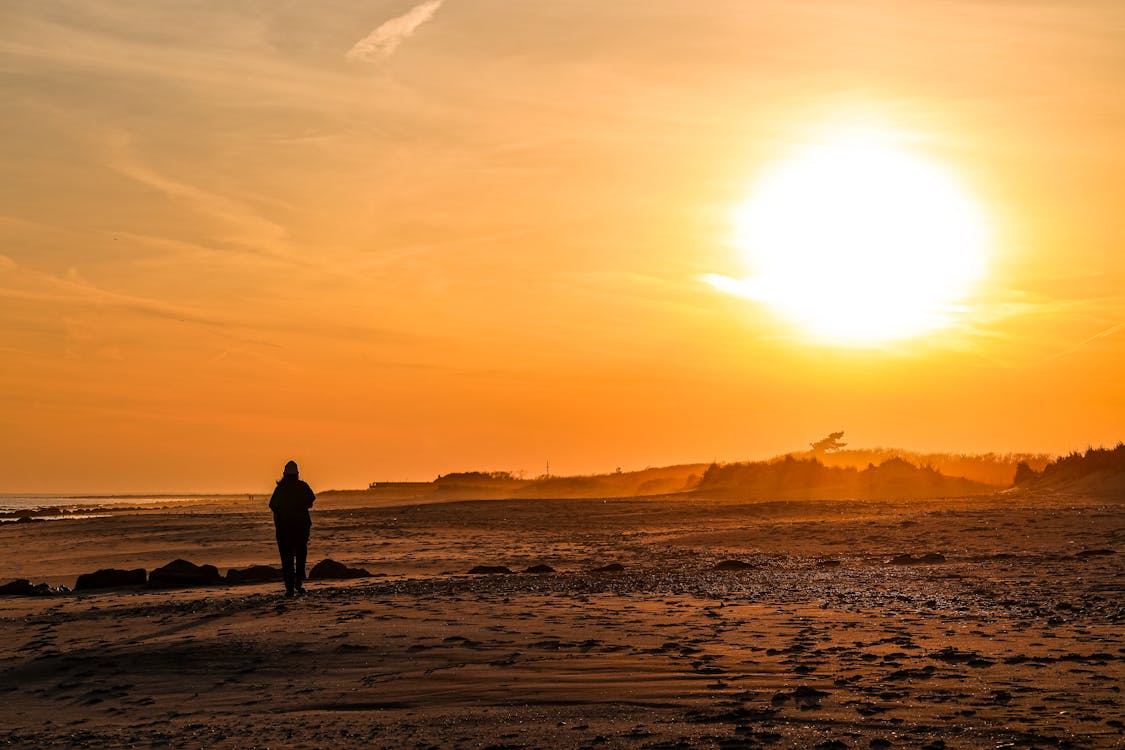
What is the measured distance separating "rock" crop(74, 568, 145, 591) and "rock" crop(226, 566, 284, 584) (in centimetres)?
156

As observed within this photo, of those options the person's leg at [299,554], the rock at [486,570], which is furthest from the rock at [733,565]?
the person's leg at [299,554]

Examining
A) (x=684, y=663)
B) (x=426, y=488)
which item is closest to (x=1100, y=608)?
(x=684, y=663)

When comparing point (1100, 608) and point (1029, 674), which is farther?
point (1100, 608)

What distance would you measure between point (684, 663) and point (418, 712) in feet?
8.76

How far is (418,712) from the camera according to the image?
9383 mm

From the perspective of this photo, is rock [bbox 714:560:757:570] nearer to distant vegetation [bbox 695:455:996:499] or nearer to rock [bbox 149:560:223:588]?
rock [bbox 149:560:223:588]

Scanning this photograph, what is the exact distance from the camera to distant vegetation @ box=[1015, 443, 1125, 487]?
119 ft

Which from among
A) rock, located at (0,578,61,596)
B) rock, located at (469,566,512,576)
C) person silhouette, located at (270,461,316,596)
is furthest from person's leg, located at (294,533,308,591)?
rock, located at (0,578,61,596)

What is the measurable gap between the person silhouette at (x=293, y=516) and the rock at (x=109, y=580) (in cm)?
411

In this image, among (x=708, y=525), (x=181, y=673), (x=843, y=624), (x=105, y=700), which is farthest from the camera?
(x=708, y=525)

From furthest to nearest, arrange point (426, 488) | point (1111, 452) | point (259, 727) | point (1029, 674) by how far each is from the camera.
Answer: point (426, 488) → point (1111, 452) → point (1029, 674) → point (259, 727)

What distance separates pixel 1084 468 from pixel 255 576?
2856 centimetres

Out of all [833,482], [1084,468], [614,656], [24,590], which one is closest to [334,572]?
[24,590]

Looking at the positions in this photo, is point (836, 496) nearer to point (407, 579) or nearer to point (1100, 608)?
point (407, 579)
